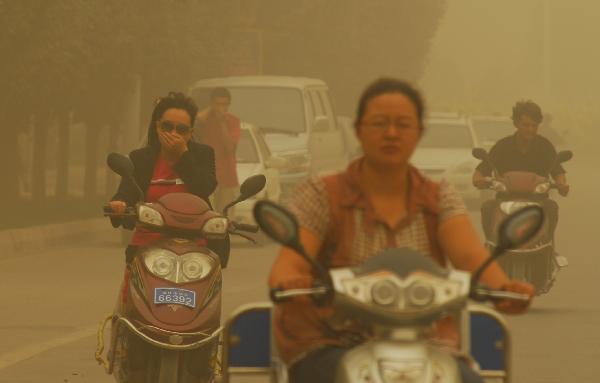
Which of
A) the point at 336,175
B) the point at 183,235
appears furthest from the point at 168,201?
the point at 336,175

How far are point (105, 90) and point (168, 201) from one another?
78.4 feet

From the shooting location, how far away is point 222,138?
910 inches

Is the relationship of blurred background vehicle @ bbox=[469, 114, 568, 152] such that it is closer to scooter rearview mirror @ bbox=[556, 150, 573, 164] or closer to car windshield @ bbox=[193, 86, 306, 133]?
car windshield @ bbox=[193, 86, 306, 133]

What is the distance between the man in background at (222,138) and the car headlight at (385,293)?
17.9 meters

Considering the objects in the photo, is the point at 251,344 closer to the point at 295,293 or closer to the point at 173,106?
the point at 295,293

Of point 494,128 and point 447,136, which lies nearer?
point 447,136

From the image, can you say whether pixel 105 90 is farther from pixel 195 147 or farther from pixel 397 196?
pixel 397 196

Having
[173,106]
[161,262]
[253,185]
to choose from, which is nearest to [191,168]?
[173,106]

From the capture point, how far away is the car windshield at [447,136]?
3631 centimetres

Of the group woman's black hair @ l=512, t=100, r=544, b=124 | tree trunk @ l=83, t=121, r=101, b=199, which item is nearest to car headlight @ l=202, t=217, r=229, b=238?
woman's black hair @ l=512, t=100, r=544, b=124

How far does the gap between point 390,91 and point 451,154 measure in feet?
97.2

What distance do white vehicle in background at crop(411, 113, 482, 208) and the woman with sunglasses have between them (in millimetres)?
23358

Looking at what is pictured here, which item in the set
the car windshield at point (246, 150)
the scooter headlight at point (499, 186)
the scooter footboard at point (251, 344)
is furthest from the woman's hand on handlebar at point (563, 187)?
the car windshield at point (246, 150)

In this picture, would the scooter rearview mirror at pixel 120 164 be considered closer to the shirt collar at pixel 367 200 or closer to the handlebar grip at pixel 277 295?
the shirt collar at pixel 367 200
